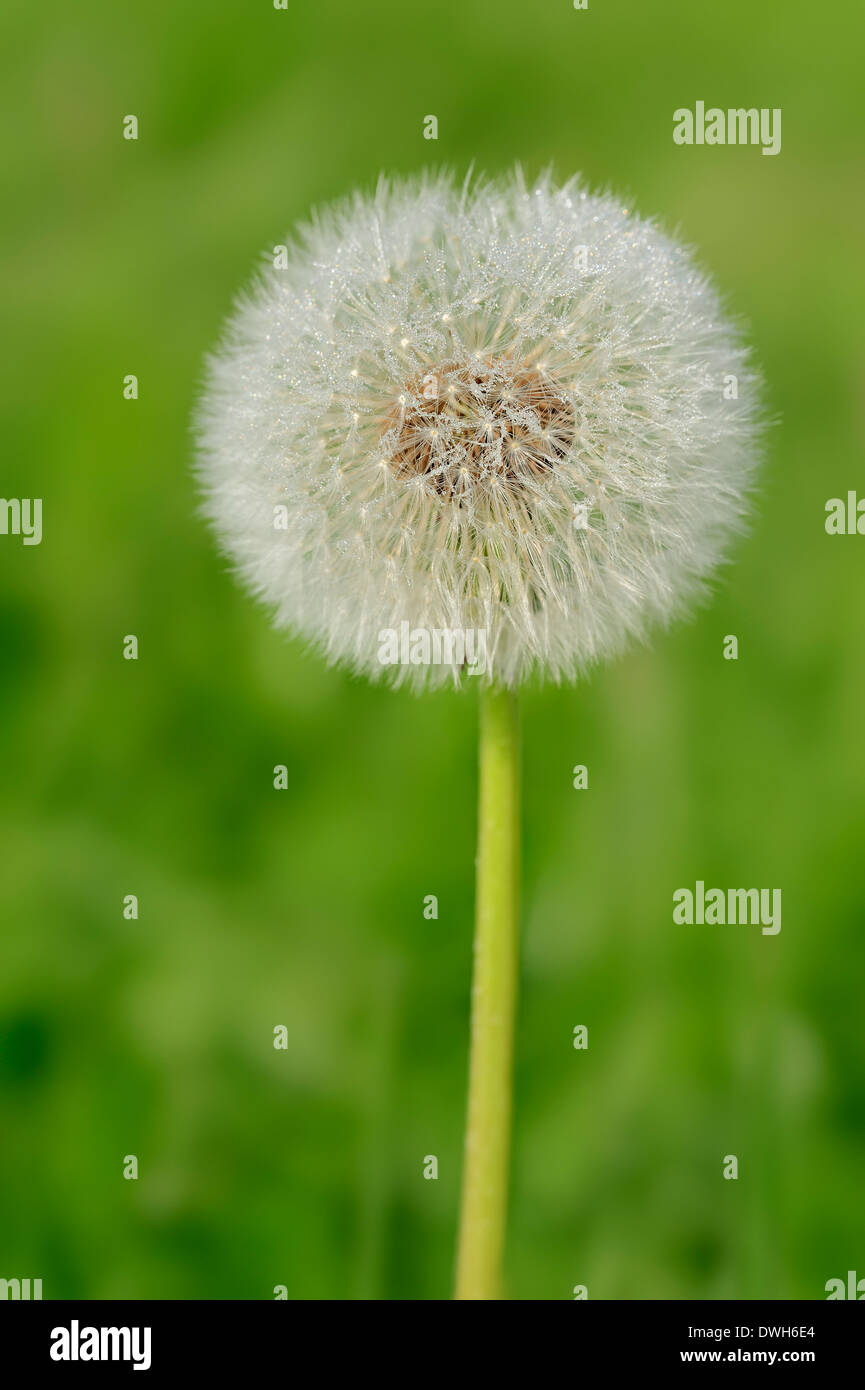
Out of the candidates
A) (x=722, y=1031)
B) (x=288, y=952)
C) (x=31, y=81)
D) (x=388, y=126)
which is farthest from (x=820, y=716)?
(x=31, y=81)

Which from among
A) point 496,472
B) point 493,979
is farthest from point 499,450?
point 493,979

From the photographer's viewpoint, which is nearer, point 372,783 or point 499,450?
point 499,450

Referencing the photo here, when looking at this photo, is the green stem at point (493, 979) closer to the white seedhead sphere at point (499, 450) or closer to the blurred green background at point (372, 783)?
the white seedhead sphere at point (499, 450)

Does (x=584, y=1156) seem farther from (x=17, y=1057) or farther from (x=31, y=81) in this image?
(x=31, y=81)

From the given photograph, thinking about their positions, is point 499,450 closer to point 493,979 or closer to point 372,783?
point 493,979

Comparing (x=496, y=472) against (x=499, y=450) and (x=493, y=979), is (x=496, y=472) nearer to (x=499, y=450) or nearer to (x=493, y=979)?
(x=499, y=450)

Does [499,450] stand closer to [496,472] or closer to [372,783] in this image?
[496,472]

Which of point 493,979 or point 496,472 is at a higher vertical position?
point 496,472

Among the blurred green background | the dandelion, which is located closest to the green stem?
the dandelion
